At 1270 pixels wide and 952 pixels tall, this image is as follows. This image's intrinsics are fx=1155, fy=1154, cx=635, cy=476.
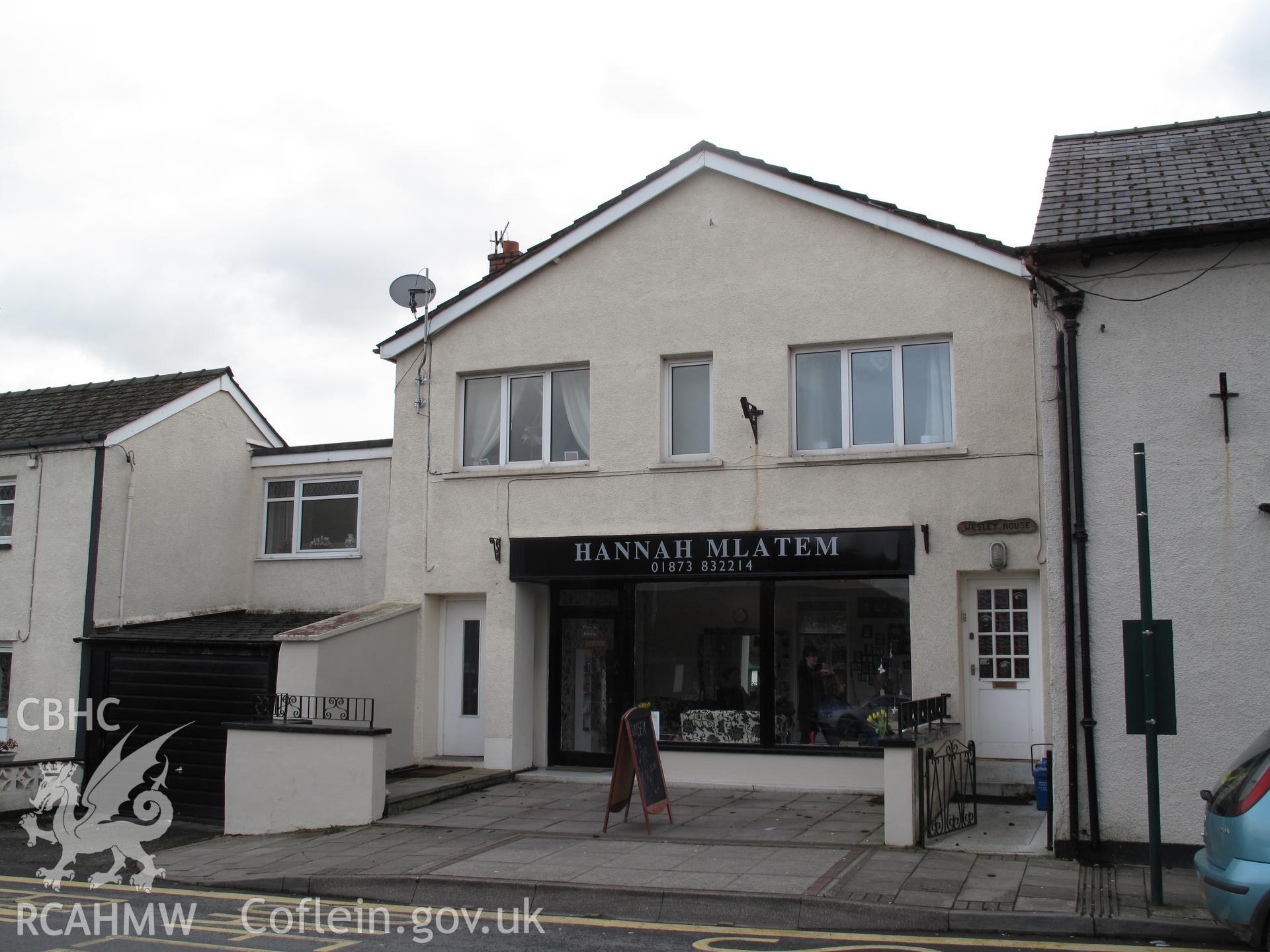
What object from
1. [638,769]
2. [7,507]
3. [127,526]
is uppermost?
[7,507]

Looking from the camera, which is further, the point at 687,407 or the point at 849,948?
the point at 687,407

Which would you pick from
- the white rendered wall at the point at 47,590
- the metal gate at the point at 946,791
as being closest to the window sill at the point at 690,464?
the metal gate at the point at 946,791

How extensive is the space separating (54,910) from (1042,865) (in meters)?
7.76

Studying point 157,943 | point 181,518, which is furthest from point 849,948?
point 181,518

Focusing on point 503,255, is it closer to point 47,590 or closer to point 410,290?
point 410,290

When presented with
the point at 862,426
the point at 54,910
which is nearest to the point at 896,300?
the point at 862,426

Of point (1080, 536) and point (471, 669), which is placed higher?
point (1080, 536)

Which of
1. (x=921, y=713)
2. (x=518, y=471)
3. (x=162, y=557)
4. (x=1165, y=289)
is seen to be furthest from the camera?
(x=162, y=557)

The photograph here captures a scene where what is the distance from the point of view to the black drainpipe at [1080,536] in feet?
30.5

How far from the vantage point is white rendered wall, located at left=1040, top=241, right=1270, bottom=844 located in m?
9.12

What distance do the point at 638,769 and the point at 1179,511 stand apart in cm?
527

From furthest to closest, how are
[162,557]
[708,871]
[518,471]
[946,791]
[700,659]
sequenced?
[162,557] → [518,471] → [700,659] → [946,791] → [708,871]

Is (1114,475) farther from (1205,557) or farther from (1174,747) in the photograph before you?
(1174,747)

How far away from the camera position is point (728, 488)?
46.2ft
